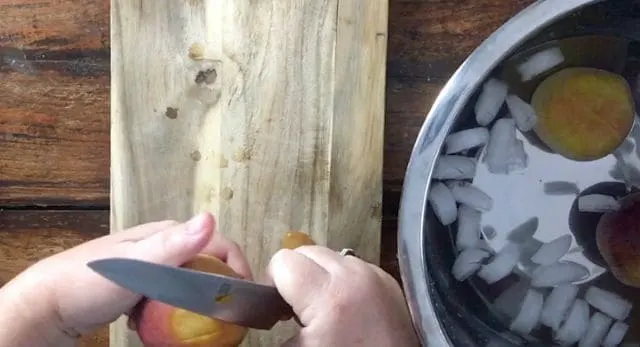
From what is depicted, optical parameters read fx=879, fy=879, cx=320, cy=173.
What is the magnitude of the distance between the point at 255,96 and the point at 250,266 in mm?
118

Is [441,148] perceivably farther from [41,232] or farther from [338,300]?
[41,232]

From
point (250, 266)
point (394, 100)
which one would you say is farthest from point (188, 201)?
point (394, 100)

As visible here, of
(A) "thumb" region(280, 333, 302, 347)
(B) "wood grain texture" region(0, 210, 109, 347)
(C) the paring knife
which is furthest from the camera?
(B) "wood grain texture" region(0, 210, 109, 347)

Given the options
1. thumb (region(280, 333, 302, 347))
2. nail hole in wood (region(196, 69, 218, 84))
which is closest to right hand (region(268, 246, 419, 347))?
thumb (region(280, 333, 302, 347))

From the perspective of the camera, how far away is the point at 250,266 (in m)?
0.61

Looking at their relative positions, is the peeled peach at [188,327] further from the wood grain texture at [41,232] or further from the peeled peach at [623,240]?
the peeled peach at [623,240]

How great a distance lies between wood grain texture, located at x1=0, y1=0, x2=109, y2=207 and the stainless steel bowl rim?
25 cm

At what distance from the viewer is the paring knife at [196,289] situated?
434 millimetres

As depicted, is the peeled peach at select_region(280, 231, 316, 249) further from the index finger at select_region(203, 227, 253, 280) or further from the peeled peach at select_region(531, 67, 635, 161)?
the peeled peach at select_region(531, 67, 635, 161)

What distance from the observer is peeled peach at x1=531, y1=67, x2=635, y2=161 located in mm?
594

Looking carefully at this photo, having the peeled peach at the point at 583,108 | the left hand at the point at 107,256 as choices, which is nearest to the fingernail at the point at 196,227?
the left hand at the point at 107,256

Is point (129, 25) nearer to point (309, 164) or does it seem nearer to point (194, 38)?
point (194, 38)

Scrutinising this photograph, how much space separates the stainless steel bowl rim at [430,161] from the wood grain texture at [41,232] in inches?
10.1

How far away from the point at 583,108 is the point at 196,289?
298mm
